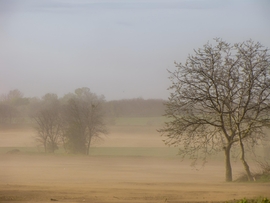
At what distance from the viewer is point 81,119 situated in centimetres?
4650

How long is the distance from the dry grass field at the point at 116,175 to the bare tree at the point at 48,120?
2.48m

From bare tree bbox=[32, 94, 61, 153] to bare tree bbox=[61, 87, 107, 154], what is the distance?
1.74 metres

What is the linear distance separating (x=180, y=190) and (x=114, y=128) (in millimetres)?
44084

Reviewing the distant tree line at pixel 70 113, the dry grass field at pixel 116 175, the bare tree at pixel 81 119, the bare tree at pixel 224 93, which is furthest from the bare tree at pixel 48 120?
the bare tree at pixel 224 93

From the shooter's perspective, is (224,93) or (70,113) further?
(70,113)

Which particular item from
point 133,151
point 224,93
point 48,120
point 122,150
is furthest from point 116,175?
point 122,150

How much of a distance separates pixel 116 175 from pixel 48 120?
21.2 meters

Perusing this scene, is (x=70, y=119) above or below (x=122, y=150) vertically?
above

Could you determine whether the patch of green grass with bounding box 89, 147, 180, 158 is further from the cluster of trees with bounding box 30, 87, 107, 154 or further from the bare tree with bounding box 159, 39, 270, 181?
the bare tree with bounding box 159, 39, 270, 181

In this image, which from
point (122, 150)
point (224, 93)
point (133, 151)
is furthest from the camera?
point (122, 150)

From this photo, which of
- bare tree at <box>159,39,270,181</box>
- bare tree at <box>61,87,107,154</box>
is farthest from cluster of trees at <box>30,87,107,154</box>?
bare tree at <box>159,39,270,181</box>

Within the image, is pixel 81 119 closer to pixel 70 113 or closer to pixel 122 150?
pixel 70 113

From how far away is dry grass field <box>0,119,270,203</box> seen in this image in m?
16.3

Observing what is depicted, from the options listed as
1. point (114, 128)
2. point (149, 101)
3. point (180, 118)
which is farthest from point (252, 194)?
point (114, 128)
